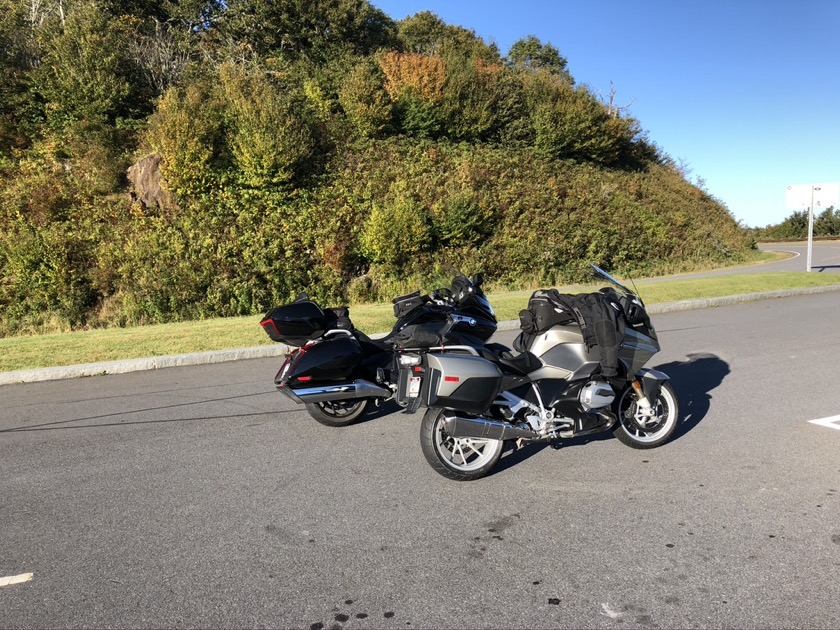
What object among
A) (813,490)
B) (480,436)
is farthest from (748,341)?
(480,436)

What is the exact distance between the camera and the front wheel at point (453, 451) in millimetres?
4219

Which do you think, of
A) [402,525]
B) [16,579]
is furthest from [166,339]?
[402,525]

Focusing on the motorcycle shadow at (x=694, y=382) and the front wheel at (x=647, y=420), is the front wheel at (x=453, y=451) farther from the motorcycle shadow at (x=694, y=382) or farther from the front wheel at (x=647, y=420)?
the motorcycle shadow at (x=694, y=382)

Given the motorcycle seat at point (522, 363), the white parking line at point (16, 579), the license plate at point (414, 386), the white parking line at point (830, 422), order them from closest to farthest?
the white parking line at point (16, 579)
the motorcycle seat at point (522, 363)
the license plate at point (414, 386)
the white parking line at point (830, 422)

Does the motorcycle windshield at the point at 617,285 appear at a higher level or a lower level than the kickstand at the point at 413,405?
higher

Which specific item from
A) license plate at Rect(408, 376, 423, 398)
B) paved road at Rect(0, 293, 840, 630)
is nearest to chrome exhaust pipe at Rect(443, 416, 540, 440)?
paved road at Rect(0, 293, 840, 630)

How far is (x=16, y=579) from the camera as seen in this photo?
10.4ft

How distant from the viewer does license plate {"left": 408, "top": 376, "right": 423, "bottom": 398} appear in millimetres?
4734

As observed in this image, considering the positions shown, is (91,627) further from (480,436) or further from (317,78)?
(317,78)

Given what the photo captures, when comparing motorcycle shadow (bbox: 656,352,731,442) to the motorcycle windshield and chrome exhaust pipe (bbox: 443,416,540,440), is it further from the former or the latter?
chrome exhaust pipe (bbox: 443,416,540,440)

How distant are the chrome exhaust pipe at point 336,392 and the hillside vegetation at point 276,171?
10666 millimetres

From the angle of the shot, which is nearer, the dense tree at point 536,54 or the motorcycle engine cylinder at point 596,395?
the motorcycle engine cylinder at point 596,395

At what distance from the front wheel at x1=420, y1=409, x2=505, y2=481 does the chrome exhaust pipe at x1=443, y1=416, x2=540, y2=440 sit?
0.09 m

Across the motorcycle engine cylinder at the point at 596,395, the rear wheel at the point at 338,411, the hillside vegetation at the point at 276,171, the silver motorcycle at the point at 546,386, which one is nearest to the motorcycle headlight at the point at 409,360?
the silver motorcycle at the point at 546,386
